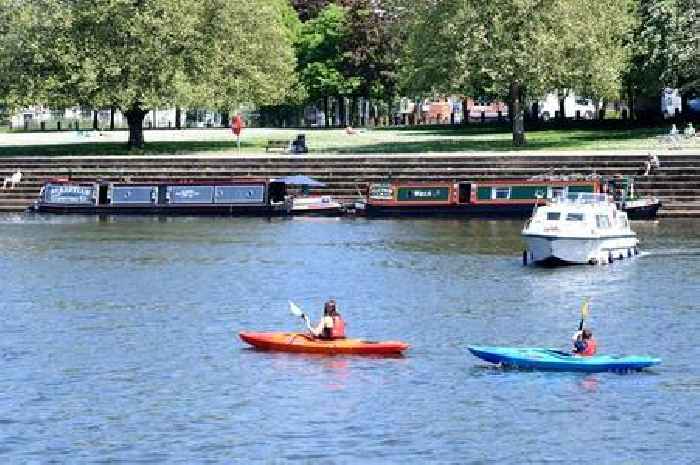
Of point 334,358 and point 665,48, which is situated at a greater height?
point 665,48

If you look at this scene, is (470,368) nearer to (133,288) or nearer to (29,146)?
(133,288)

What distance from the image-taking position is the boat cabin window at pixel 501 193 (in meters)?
107

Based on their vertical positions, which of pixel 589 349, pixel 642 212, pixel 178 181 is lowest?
pixel 589 349

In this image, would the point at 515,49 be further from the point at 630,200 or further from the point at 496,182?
the point at 630,200

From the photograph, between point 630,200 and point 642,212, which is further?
point 630,200

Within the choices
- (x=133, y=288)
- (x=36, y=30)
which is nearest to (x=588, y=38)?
(x=36, y=30)

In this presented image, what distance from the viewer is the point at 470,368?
55.8 metres

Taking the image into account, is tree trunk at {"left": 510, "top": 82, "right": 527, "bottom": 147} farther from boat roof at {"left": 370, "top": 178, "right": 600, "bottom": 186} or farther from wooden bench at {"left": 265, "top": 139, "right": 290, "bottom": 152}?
wooden bench at {"left": 265, "top": 139, "right": 290, "bottom": 152}

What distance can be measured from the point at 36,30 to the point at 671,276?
58740 millimetres

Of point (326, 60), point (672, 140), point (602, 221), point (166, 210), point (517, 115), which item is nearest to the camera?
point (602, 221)

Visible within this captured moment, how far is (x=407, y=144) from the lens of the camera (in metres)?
134

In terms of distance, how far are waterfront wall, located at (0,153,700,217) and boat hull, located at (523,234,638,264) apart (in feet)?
77.6

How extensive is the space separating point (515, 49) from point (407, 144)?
51.4 ft

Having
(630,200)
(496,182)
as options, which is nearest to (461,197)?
(496,182)
